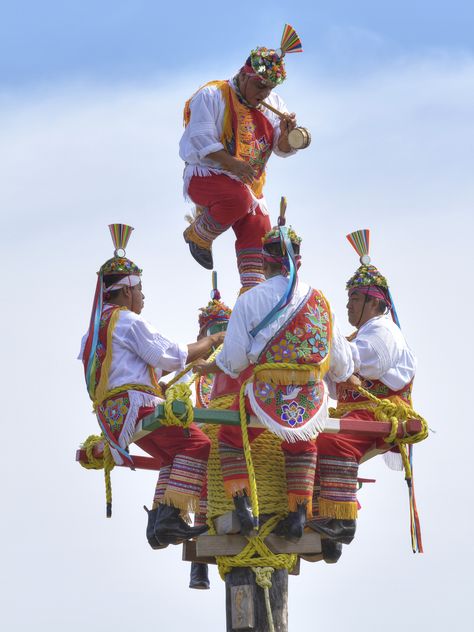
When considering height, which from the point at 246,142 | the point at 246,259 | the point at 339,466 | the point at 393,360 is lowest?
the point at 339,466

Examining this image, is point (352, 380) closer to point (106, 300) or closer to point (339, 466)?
point (339, 466)

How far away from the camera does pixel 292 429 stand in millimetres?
9844

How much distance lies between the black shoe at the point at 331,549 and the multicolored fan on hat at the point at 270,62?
11.2 feet

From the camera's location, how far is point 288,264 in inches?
405

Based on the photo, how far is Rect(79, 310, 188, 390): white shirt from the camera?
10336 millimetres

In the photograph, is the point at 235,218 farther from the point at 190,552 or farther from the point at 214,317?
the point at 190,552

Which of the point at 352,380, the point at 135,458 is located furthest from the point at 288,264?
the point at 135,458

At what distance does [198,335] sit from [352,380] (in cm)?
183

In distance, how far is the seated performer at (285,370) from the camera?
9.89 meters

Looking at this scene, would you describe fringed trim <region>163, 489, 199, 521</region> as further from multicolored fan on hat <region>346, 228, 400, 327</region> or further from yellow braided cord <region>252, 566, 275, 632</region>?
multicolored fan on hat <region>346, 228, 400, 327</region>

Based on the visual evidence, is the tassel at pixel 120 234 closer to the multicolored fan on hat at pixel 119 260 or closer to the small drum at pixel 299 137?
the multicolored fan on hat at pixel 119 260

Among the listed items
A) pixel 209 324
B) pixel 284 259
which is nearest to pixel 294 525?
pixel 284 259

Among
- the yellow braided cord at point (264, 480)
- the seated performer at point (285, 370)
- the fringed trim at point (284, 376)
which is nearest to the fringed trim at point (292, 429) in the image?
the seated performer at point (285, 370)

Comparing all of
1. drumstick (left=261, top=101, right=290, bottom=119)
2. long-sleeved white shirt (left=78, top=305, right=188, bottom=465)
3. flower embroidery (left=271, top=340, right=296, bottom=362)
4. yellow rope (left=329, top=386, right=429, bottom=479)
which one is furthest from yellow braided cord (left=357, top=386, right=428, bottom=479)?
drumstick (left=261, top=101, right=290, bottom=119)
